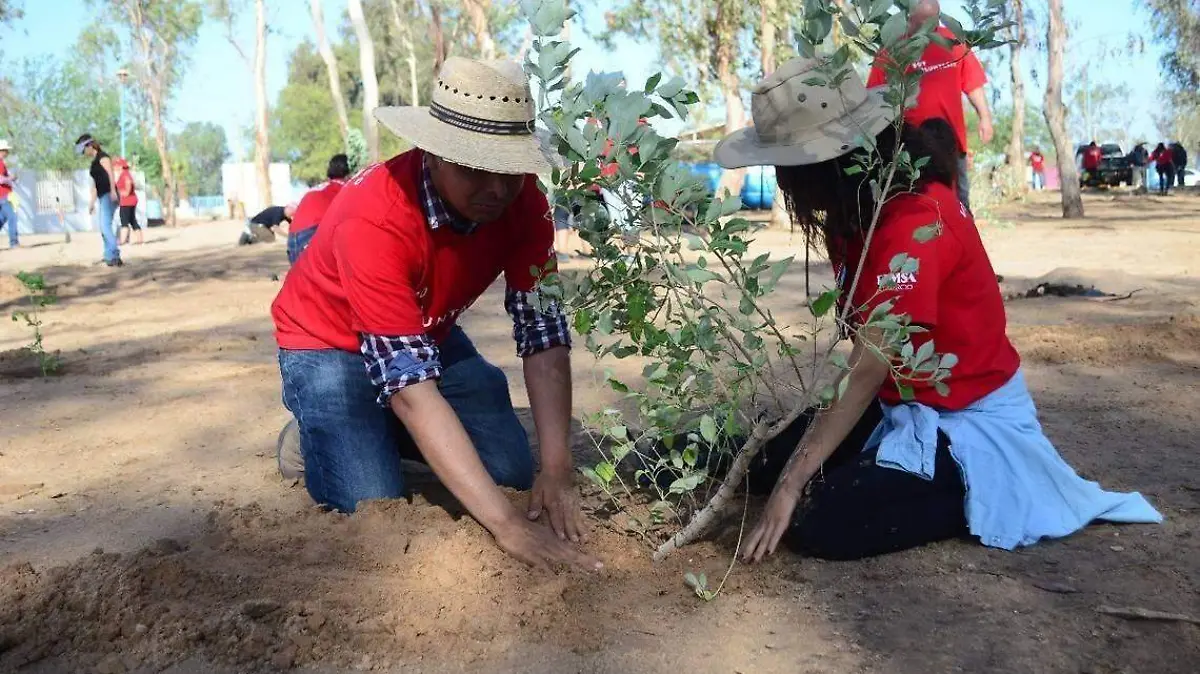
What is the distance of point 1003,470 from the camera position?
2.83 meters

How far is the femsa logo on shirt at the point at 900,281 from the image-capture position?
253 centimetres

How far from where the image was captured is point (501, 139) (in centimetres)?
276

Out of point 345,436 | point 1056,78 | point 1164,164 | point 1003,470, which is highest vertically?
point 1056,78

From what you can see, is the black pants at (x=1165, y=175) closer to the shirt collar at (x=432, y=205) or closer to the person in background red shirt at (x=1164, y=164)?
the person in background red shirt at (x=1164, y=164)

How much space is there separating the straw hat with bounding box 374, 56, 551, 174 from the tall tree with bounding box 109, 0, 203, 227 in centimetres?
3646

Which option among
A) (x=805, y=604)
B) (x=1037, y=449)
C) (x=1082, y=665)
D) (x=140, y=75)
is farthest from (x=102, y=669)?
(x=140, y=75)

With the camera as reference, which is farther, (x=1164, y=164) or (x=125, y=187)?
(x=1164, y=164)

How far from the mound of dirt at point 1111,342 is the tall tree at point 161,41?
35040 mm

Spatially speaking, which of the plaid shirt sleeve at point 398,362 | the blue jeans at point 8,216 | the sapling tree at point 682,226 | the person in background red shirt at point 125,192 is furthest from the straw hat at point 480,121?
the person in background red shirt at point 125,192

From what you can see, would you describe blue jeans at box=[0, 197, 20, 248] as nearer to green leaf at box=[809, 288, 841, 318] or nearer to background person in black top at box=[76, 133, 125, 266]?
background person in black top at box=[76, 133, 125, 266]

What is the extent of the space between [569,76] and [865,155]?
0.79m

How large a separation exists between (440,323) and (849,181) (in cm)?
134

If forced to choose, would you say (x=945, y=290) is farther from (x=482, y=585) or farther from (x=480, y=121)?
(x=482, y=585)

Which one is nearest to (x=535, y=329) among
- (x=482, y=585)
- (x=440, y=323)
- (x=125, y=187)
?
(x=440, y=323)
